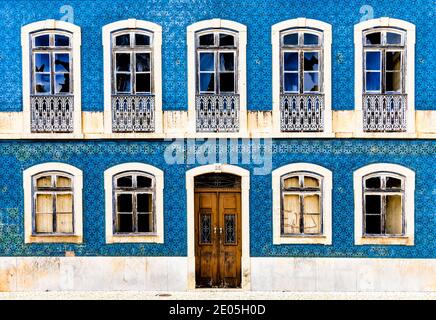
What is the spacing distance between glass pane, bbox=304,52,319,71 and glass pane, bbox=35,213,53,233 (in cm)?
697

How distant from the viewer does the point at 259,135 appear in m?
12.0

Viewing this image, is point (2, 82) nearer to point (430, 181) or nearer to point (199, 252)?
point (199, 252)

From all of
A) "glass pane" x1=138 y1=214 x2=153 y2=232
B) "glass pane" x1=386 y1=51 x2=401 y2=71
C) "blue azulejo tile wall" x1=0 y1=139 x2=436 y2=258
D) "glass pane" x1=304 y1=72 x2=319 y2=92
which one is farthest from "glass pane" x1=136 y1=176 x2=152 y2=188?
"glass pane" x1=386 y1=51 x2=401 y2=71

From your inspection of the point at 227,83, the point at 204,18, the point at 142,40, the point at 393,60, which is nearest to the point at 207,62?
the point at 227,83

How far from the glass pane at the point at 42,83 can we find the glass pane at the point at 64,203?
98.6 inches

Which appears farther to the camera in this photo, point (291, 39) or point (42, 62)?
point (42, 62)

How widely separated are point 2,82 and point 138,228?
467 centimetres

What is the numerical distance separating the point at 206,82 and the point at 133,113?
1.85 metres

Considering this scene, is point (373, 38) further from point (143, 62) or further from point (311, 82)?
point (143, 62)

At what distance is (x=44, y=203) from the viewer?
12258 millimetres

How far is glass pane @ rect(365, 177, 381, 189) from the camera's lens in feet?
39.5

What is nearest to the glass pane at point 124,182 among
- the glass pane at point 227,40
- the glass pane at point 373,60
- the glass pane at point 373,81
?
the glass pane at point 227,40

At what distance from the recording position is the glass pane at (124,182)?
39.9 feet

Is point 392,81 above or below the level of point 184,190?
above
